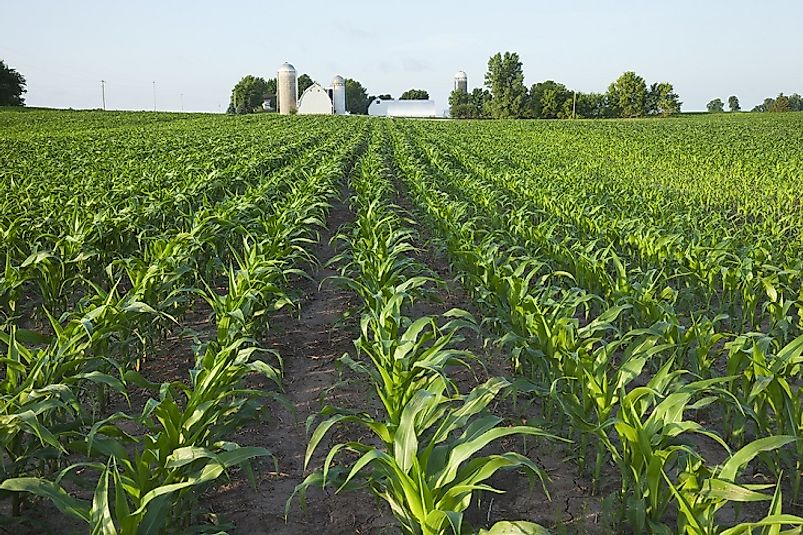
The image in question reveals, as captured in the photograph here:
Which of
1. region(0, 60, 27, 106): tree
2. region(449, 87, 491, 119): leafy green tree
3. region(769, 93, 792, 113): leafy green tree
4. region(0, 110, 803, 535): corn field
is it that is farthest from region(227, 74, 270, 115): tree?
region(0, 110, 803, 535): corn field

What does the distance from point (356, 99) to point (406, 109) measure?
→ 17867 millimetres

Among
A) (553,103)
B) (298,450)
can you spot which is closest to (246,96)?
(553,103)

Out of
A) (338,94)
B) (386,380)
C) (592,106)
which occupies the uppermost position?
(338,94)

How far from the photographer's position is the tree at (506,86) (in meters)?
73.0

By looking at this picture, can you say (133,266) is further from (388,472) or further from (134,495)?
(388,472)

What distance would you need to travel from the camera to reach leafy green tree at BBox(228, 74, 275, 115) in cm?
8950

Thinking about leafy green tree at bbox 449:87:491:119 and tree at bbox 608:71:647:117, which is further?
leafy green tree at bbox 449:87:491:119

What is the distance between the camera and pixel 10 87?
2084 inches

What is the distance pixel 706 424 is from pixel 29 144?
2059 cm

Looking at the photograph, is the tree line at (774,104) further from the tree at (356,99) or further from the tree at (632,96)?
the tree at (356,99)

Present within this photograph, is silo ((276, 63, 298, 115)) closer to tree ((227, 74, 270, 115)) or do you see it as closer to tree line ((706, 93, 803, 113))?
tree ((227, 74, 270, 115))

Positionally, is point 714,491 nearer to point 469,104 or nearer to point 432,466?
point 432,466

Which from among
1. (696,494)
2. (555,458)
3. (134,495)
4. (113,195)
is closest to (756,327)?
(555,458)

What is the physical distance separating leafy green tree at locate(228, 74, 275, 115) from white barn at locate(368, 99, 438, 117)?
55.7 feet
